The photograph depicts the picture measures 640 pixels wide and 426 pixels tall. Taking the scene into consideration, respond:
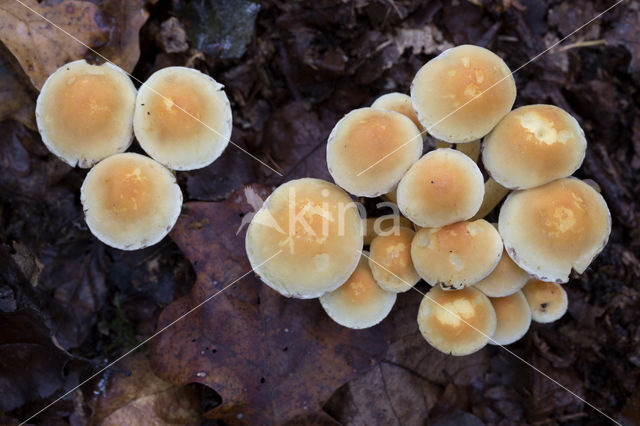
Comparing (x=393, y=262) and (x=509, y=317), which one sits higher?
(x=393, y=262)

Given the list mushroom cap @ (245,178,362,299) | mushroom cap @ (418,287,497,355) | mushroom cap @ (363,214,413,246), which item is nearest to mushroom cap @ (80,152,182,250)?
mushroom cap @ (245,178,362,299)

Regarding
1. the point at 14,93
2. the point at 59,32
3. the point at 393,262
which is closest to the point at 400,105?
the point at 393,262

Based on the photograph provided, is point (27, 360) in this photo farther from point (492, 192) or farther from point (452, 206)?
point (492, 192)

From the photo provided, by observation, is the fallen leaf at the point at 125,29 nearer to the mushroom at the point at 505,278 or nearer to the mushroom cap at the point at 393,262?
the mushroom cap at the point at 393,262

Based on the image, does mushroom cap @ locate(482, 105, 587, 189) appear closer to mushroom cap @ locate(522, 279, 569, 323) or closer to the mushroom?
the mushroom

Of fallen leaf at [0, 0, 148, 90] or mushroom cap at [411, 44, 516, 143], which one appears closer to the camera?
mushroom cap at [411, 44, 516, 143]

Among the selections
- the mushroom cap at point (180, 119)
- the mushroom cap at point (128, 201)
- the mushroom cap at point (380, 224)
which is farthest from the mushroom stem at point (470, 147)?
the mushroom cap at point (128, 201)
